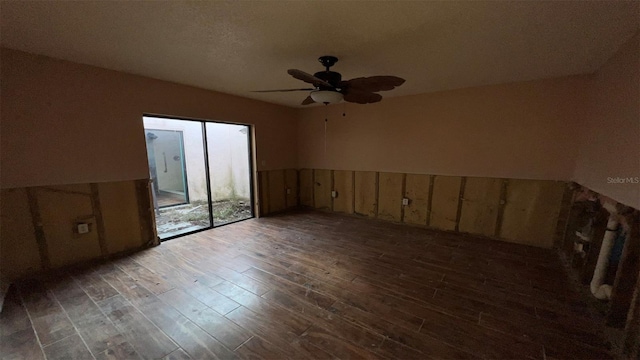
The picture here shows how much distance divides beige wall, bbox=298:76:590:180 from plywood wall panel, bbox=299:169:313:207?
0.76 metres

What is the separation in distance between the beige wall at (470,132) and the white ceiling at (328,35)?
473mm

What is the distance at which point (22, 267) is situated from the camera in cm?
Result: 247

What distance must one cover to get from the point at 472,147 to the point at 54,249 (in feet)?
19.2

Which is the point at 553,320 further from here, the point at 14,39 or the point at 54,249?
the point at 14,39

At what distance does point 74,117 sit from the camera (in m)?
2.67

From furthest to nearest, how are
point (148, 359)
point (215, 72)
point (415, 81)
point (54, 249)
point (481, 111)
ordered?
1. point (481, 111)
2. point (415, 81)
3. point (215, 72)
4. point (54, 249)
5. point (148, 359)

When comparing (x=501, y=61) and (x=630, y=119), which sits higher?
(x=501, y=61)

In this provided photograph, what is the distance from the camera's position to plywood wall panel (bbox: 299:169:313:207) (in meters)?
5.66

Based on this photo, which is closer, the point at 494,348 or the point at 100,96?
the point at 494,348

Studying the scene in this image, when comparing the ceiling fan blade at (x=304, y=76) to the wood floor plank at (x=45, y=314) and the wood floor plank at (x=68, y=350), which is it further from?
the wood floor plank at (x=45, y=314)

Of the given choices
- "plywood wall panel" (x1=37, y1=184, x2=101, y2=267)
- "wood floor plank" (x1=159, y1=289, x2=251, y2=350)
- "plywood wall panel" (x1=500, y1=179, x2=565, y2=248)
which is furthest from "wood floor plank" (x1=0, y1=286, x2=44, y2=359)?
"plywood wall panel" (x1=500, y1=179, x2=565, y2=248)

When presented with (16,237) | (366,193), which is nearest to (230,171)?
(366,193)

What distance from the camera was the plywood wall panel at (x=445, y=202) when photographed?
3936 millimetres

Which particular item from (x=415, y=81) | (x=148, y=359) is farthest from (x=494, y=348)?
(x=415, y=81)
